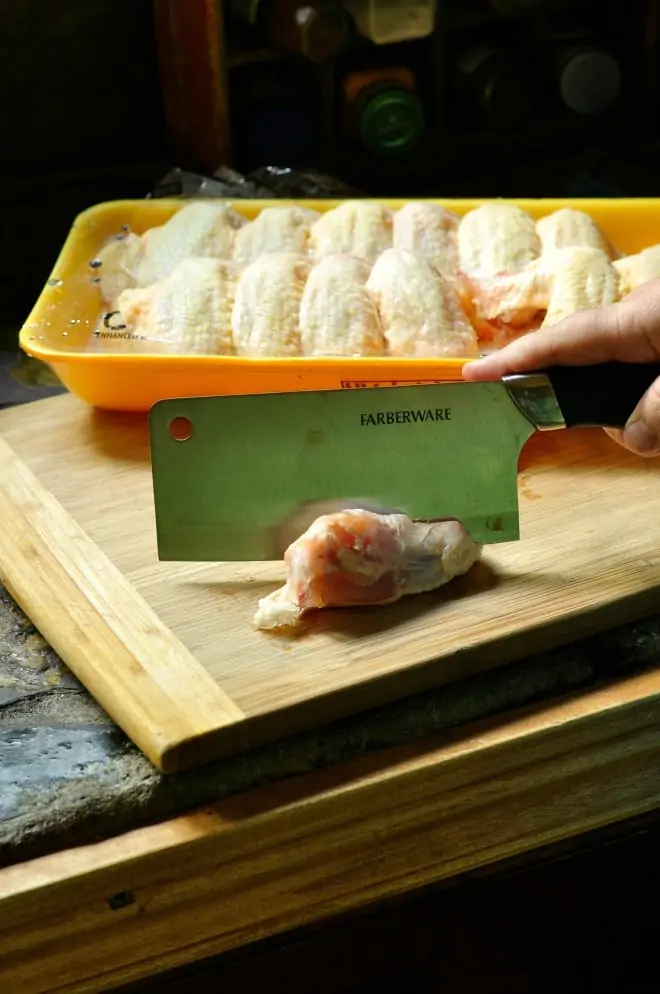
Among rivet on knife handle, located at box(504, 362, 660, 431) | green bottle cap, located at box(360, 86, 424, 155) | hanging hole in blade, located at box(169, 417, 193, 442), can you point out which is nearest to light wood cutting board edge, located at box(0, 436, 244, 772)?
hanging hole in blade, located at box(169, 417, 193, 442)

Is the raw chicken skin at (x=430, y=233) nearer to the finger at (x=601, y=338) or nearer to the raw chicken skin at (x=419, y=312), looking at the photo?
the raw chicken skin at (x=419, y=312)

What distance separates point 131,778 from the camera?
30.7 inches

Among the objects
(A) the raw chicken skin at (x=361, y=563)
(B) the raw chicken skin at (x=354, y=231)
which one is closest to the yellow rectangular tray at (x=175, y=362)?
(B) the raw chicken skin at (x=354, y=231)

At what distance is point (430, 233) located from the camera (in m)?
1.28

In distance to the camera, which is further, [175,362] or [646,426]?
[175,362]

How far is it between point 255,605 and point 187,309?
390mm

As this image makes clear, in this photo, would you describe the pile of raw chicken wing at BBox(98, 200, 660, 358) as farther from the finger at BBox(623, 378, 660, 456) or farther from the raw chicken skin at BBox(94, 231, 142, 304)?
the finger at BBox(623, 378, 660, 456)

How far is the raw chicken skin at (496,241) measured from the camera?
124cm

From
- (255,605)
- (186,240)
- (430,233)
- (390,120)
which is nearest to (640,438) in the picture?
(255,605)

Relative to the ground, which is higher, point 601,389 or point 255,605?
point 601,389

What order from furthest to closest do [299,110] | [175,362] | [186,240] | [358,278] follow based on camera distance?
[299,110] < [186,240] < [358,278] < [175,362]

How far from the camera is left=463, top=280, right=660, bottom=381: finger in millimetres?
937

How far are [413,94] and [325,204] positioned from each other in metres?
0.30

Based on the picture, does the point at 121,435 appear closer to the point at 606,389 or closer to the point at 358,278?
the point at 358,278
